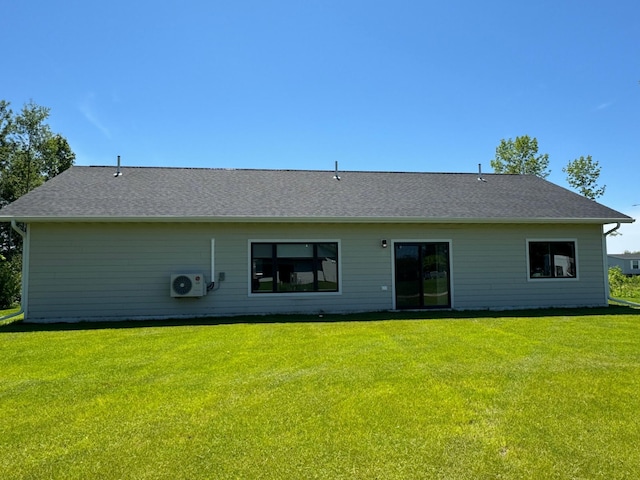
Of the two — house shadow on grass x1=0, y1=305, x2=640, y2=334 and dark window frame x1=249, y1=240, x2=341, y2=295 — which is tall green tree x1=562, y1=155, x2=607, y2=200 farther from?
dark window frame x1=249, y1=240, x2=341, y2=295

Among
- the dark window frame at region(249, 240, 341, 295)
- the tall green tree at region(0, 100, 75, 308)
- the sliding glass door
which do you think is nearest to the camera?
the dark window frame at region(249, 240, 341, 295)

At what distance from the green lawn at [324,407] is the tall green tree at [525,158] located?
78.3ft

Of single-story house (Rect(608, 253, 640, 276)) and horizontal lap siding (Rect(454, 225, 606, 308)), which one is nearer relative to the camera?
horizontal lap siding (Rect(454, 225, 606, 308))

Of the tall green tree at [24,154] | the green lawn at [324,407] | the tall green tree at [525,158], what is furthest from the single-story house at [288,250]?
the tall green tree at [525,158]

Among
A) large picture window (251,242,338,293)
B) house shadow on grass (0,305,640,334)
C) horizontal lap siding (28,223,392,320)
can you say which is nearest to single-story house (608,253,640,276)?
house shadow on grass (0,305,640,334)

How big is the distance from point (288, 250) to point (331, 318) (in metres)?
2.03

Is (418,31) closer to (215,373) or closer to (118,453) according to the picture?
(215,373)

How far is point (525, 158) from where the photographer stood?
27.8 meters

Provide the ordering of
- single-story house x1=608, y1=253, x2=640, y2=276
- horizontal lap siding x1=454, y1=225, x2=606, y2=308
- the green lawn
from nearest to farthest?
the green lawn
horizontal lap siding x1=454, y1=225, x2=606, y2=308
single-story house x1=608, y1=253, x2=640, y2=276

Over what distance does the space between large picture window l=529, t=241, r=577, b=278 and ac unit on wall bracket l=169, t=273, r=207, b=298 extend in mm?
8606

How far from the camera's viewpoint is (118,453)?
109 inches

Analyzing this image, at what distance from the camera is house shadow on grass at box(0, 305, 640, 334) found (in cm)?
848

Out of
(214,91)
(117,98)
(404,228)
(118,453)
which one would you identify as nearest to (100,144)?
(117,98)

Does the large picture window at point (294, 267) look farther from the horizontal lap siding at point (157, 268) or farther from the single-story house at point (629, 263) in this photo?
the single-story house at point (629, 263)
